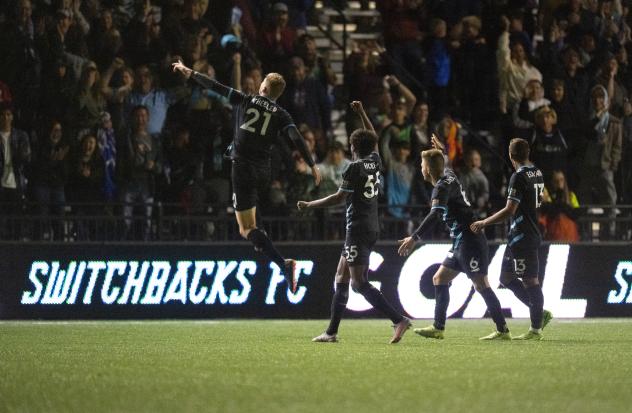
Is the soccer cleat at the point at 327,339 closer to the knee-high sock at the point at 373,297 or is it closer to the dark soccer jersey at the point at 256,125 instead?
the knee-high sock at the point at 373,297

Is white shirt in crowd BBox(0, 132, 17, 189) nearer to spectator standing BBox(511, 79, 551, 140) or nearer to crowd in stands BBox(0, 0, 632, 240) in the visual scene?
crowd in stands BBox(0, 0, 632, 240)

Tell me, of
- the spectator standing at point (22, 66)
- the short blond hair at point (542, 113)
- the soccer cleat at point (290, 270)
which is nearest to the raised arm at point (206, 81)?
the soccer cleat at point (290, 270)

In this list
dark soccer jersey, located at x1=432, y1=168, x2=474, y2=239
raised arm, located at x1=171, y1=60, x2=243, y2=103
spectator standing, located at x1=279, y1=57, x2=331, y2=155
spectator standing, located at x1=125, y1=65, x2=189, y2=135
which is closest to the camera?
raised arm, located at x1=171, y1=60, x2=243, y2=103

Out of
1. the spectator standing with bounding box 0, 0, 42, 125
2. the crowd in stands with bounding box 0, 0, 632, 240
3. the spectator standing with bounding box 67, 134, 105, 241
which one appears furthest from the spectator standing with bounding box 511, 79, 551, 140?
the spectator standing with bounding box 0, 0, 42, 125

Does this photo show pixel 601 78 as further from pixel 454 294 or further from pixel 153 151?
pixel 153 151

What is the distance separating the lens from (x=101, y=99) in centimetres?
1922

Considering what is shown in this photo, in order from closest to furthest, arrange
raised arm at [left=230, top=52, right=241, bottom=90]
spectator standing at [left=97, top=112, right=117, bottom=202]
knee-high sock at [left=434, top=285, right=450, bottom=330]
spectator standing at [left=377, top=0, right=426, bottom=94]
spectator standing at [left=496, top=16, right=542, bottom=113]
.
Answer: knee-high sock at [left=434, top=285, right=450, bottom=330] < spectator standing at [left=97, top=112, right=117, bottom=202] < raised arm at [left=230, top=52, right=241, bottom=90] < spectator standing at [left=496, top=16, right=542, bottom=113] < spectator standing at [left=377, top=0, right=426, bottom=94]

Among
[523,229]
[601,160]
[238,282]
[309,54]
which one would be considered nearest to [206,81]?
[523,229]

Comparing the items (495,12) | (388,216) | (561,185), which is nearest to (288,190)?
(388,216)

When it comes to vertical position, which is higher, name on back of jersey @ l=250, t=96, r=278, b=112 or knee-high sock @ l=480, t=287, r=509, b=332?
name on back of jersey @ l=250, t=96, r=278, b=112

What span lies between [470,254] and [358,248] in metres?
1.44

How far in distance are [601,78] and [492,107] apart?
1865 millimetres

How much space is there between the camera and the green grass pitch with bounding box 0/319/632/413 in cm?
823

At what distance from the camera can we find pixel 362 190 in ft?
43.9
